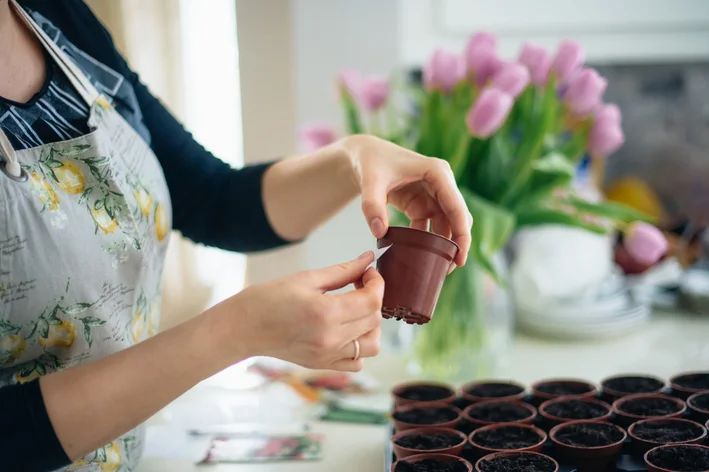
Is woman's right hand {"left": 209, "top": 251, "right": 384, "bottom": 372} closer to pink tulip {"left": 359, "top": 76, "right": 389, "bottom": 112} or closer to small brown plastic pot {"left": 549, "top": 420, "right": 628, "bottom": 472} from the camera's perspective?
small brown plastic pot {"left": 549, "top": 420, "right": 628, "bottom": 472}

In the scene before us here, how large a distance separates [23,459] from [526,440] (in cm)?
57

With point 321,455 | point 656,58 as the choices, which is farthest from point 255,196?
point 656,58

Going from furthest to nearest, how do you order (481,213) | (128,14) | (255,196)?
(128,14), (481,213), (255,196)

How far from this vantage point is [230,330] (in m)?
0.69

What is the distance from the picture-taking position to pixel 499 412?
1.01 m

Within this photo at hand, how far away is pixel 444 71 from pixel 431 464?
2.39 feet

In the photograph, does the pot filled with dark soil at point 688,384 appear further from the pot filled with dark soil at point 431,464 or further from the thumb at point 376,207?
the thumb at point 376,207

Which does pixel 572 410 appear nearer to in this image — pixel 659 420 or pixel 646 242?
pixel 659 420

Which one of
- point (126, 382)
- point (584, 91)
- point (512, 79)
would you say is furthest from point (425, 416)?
point (584, 91)

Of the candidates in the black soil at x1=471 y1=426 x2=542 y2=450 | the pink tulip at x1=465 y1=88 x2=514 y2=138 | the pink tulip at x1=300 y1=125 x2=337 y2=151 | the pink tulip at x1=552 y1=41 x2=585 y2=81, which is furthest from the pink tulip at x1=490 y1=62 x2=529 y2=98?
the black soil at x1=471 y1=426 x2=542 y2=450

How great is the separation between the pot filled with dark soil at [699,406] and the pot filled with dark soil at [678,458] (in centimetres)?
12

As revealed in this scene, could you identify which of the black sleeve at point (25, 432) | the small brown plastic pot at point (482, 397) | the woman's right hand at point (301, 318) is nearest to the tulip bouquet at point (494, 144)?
the small brown plastic pot at point (482, 397)

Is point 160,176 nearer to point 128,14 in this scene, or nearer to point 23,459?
point 23,459

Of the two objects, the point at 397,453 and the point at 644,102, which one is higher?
the point at 644,102
